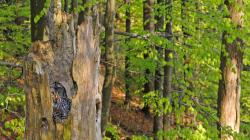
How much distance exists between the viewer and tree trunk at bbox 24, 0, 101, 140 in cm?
391

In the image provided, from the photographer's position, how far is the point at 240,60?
26.1 ft

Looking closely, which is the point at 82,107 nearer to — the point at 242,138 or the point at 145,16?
the point at 242,138

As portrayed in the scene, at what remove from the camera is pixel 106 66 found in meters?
9.02

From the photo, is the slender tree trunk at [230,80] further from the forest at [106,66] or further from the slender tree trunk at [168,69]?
the slender tree trunk at [168,69]

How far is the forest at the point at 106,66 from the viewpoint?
397 centimetres

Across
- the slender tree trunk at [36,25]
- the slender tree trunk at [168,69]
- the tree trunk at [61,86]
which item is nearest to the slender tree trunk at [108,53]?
the slender tree trunk at [168,69]

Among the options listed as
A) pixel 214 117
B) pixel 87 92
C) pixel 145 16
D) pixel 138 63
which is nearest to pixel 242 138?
pixel 214 117

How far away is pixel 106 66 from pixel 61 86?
5.05 meters

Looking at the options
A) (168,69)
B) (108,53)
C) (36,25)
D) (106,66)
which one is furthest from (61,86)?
(168,69)

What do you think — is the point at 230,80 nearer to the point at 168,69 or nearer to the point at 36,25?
the point at 168,69

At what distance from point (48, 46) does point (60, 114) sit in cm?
70

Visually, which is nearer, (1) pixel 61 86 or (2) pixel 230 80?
(1) pixel 61 86

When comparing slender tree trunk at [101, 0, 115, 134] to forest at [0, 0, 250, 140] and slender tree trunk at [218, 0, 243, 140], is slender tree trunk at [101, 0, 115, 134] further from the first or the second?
slender tree trunk at [218, 0, 243, 140]

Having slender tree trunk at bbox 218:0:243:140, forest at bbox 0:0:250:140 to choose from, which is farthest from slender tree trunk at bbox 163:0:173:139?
slender tree trunk at bbox 218:0:243:140
